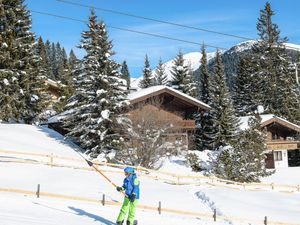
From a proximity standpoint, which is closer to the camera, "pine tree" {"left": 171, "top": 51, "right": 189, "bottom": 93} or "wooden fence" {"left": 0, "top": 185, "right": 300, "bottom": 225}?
"wooden fence" {"left": 0, "top": 185, "right": 300, "bottom": 225}

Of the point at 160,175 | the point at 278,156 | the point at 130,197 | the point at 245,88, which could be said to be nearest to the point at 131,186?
the point at 130,197

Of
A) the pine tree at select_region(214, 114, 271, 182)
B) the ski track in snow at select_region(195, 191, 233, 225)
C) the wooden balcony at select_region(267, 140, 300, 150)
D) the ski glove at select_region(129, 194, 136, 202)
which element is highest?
the wooden balcony at select_region(267, 140, 300, 150)

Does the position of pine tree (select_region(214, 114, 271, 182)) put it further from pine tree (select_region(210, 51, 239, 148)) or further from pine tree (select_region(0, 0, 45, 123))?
pine tree (select_region(0, 0, 45, 123))

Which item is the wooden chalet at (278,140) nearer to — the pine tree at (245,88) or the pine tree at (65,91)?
the pine tree at (245,88)

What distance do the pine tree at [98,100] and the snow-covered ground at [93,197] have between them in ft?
6.19

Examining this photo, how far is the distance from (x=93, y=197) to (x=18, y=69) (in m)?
23.9

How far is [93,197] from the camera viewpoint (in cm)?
1805

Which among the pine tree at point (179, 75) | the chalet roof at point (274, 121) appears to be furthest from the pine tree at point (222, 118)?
the pine tree at point (179, 75)

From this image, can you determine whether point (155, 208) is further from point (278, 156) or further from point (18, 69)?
point (278, 156)

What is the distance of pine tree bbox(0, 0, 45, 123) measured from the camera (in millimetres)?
37531

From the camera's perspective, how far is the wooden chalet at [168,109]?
34.3m

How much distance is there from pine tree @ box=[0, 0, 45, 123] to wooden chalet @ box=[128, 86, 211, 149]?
28.1 feet

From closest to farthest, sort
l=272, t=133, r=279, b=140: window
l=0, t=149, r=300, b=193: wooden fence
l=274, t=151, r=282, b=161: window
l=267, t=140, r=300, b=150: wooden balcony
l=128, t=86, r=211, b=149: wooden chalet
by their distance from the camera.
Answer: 1. l=0, t=149, r=300, b=193: wooden fence
2. l=128, t=86, r=211, b=149: wooden chalet
3. l=267, t=140, r=300, b=150: wooden balcony
4. l=274, t=151, r=282, b=161: window
5. l=272, t=133, r=279, b=140: window

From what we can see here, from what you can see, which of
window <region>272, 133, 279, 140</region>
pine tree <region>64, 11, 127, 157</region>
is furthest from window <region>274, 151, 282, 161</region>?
pine tree <region>64, 11, 127, 157</region>
